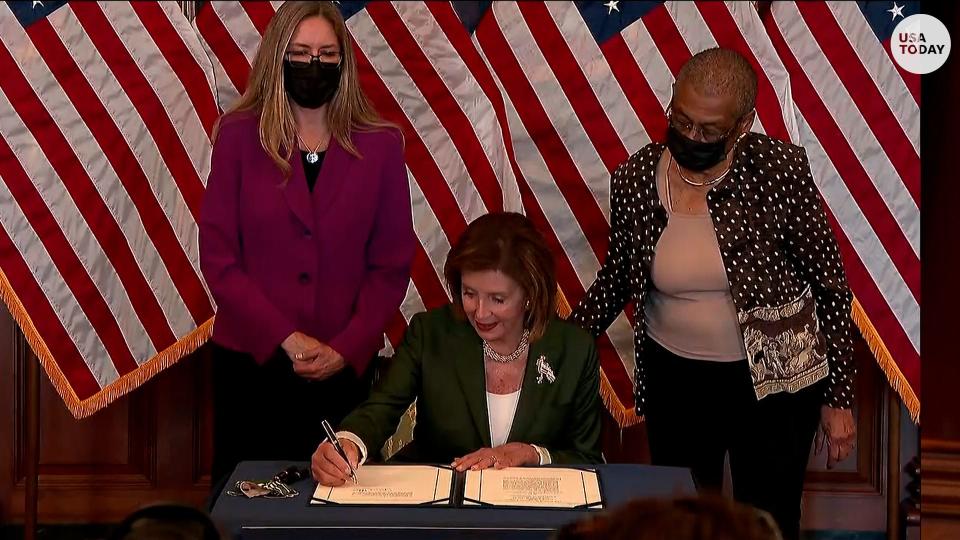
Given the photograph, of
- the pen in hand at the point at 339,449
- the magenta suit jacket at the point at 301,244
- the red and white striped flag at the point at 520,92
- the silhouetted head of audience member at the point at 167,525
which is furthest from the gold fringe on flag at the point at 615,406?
the silhouetted head of audience member at the point at 167,525

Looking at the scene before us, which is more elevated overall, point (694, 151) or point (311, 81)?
point (311, 81)

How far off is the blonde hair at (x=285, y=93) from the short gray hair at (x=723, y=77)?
79 centimetres

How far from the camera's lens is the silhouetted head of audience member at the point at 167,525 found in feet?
3.96

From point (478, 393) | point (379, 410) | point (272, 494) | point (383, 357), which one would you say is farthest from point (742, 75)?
point (383, 357)

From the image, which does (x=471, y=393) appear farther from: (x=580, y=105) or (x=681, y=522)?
(x=681, y=522)

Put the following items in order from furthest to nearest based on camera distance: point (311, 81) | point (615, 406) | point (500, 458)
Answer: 1. point (615, 406)
2. point (311, 81)
3. point (500, 458)

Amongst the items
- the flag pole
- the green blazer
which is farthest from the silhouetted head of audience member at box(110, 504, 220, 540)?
the flag pole

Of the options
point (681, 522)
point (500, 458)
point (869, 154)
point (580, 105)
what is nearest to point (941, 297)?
point (869, 154)

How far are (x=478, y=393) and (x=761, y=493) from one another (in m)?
0.67

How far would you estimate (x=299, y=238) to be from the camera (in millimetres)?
2818

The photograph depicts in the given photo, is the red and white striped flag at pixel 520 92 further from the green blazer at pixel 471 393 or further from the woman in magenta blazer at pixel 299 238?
the green blazer at pixel 471 393

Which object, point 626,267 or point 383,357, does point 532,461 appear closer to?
point 626,267

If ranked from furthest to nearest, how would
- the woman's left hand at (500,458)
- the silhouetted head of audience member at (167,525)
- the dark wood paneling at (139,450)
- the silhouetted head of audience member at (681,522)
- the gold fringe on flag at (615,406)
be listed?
1. the dark wood paneling at (139,450)
2. the gold fringe on flag at (615,406)
3. the woman's left hand at (500,458)
4. the silhouetted head of audience member at (167,525)
5. the silhouetted head of audience member at (681,522)

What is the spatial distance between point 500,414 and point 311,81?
0.87m
